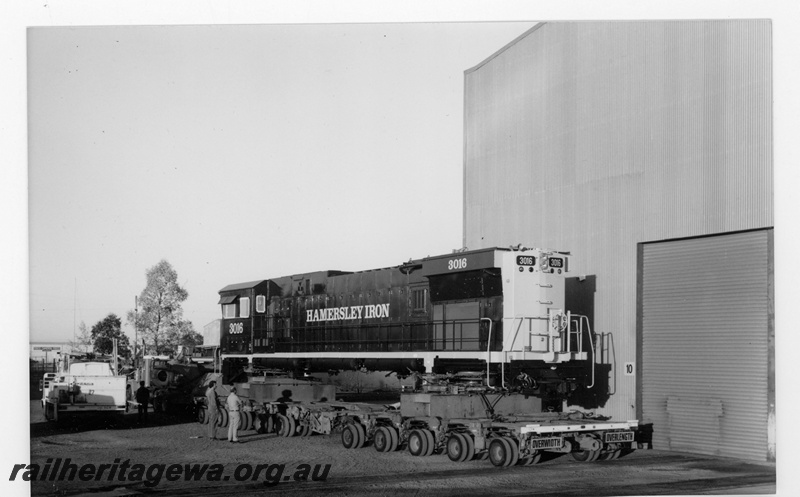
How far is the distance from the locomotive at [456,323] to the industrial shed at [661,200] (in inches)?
47.8

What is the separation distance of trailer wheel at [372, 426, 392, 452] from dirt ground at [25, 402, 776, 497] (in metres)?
0.32

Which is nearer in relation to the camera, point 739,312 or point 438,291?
point 739,312

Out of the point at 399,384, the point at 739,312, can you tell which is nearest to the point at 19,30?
the point at 399,384

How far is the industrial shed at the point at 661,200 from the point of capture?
16766 millimetres

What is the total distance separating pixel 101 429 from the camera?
22.9m

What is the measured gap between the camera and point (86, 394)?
23.0 metres

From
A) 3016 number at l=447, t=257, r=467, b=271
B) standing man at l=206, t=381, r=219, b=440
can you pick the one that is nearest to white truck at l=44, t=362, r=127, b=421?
standing man at l=206, t=381, r=219, b=440

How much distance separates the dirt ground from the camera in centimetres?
1448

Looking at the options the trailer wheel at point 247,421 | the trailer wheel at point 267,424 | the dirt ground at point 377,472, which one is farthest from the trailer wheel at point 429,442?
the trailer wheel at point 247,421

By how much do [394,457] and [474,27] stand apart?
888 centimetres

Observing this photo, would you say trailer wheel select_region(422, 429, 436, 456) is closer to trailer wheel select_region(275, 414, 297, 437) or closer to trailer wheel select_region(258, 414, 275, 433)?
trailer wheel select_region(275, 414, 297, 437)

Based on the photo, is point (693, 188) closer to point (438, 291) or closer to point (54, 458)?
point (438, 291)

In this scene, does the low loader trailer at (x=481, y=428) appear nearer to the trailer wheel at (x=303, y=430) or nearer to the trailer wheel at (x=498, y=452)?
the trailer wheel at (x=498, y=452)

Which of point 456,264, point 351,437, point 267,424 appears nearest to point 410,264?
point 456,264
